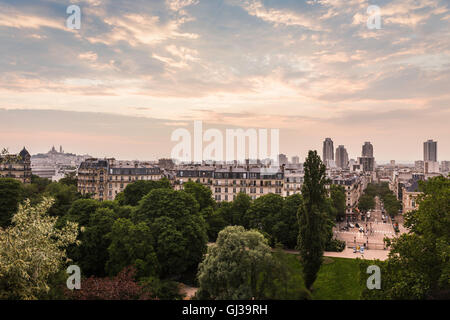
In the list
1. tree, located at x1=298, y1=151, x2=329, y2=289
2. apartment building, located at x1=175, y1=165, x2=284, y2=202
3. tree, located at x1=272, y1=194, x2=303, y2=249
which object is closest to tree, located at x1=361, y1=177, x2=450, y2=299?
tree, located at x1=298, y1=151, x2=329, y2=289

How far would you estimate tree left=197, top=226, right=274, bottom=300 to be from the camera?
67.8 ft

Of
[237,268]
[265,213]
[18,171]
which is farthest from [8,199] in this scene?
[18,171]

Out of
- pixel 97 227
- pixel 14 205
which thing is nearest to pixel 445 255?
pixel 97 227

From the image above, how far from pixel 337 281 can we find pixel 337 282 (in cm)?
36

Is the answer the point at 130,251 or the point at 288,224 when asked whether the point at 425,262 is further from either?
the point at 288,224

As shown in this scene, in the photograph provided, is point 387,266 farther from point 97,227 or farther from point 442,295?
point 97,227

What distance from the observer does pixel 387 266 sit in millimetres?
22234

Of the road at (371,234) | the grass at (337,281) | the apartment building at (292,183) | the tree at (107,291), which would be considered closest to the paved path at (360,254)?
the grass at (337,281)

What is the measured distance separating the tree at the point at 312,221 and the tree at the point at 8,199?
141 feet

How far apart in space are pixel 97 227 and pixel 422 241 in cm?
3255

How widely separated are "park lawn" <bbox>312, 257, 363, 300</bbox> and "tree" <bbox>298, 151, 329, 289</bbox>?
3902 mm

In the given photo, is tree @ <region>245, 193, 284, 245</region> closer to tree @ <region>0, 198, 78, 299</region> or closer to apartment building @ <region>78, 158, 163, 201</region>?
tree @ <region>0, 198, 78, 299</region>

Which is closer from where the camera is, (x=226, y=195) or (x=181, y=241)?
(x=181, y=241)

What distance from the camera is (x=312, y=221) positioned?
107ft
